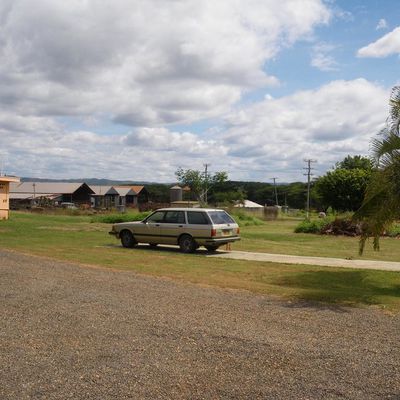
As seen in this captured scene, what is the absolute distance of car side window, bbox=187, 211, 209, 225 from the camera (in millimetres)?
18188

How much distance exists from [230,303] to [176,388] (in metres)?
3.74

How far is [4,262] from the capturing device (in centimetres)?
1311

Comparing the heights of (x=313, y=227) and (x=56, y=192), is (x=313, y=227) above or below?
below

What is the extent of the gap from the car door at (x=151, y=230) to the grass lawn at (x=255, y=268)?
0.49 meters

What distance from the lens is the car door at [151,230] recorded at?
62.8 feet

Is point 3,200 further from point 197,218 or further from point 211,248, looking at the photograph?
point 197,218

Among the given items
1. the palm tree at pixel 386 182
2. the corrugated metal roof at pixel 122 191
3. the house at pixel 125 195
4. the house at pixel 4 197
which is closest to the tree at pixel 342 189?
the house at pixel 125 195

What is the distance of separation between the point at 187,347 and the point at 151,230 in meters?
13.4

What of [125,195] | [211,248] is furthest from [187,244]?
[125,195]

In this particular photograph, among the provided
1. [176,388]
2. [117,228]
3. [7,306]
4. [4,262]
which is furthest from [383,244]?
[176,388]

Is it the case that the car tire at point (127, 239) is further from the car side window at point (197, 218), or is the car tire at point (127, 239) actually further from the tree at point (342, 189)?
the tree at point (342, 189)

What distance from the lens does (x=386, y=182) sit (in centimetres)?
1113

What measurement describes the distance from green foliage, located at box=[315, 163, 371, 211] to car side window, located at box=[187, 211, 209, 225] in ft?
147

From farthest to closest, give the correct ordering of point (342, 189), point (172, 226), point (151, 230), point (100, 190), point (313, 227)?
point (100, 190) → point (342, 189) → point (313, 227) → point (151, 230) → point (172, 226)
